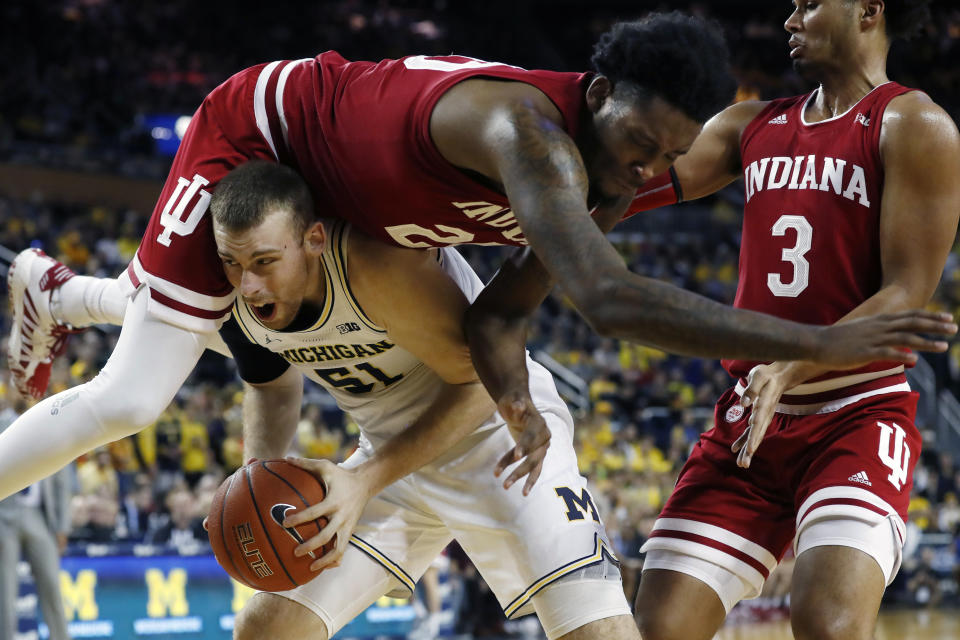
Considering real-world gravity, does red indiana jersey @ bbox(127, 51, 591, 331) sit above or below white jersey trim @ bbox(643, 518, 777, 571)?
above

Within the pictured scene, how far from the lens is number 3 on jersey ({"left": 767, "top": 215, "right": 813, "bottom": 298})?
11.4ft

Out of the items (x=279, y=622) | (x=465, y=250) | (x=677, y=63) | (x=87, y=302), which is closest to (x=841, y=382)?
(x=677, y=63)

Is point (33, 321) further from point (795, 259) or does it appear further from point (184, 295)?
point (795, 259)

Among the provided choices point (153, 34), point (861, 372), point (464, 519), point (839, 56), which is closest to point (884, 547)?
point (861, 372)

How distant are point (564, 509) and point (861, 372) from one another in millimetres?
1033

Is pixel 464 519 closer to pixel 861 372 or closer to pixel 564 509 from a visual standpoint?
pixel 564 509

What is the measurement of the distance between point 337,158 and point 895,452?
1.91 metres

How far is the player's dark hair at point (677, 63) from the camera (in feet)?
9.69

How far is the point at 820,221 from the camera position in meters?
3.46

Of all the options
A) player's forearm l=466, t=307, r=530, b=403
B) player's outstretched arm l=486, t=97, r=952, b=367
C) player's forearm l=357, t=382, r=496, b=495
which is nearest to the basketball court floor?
player's forearm l=357, t=382, r=496, b=495

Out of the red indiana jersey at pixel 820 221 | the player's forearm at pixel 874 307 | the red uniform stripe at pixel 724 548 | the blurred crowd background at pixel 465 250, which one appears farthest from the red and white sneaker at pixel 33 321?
the blurred crowd background at pixel 465 250

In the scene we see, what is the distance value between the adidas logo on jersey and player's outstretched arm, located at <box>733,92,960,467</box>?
1.03 feet

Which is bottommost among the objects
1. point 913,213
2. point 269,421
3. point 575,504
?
point 575,504

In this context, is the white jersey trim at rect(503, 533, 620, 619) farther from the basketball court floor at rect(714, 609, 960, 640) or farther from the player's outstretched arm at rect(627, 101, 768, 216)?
the basketball court floor at rect(714, 609, 960, 640)
